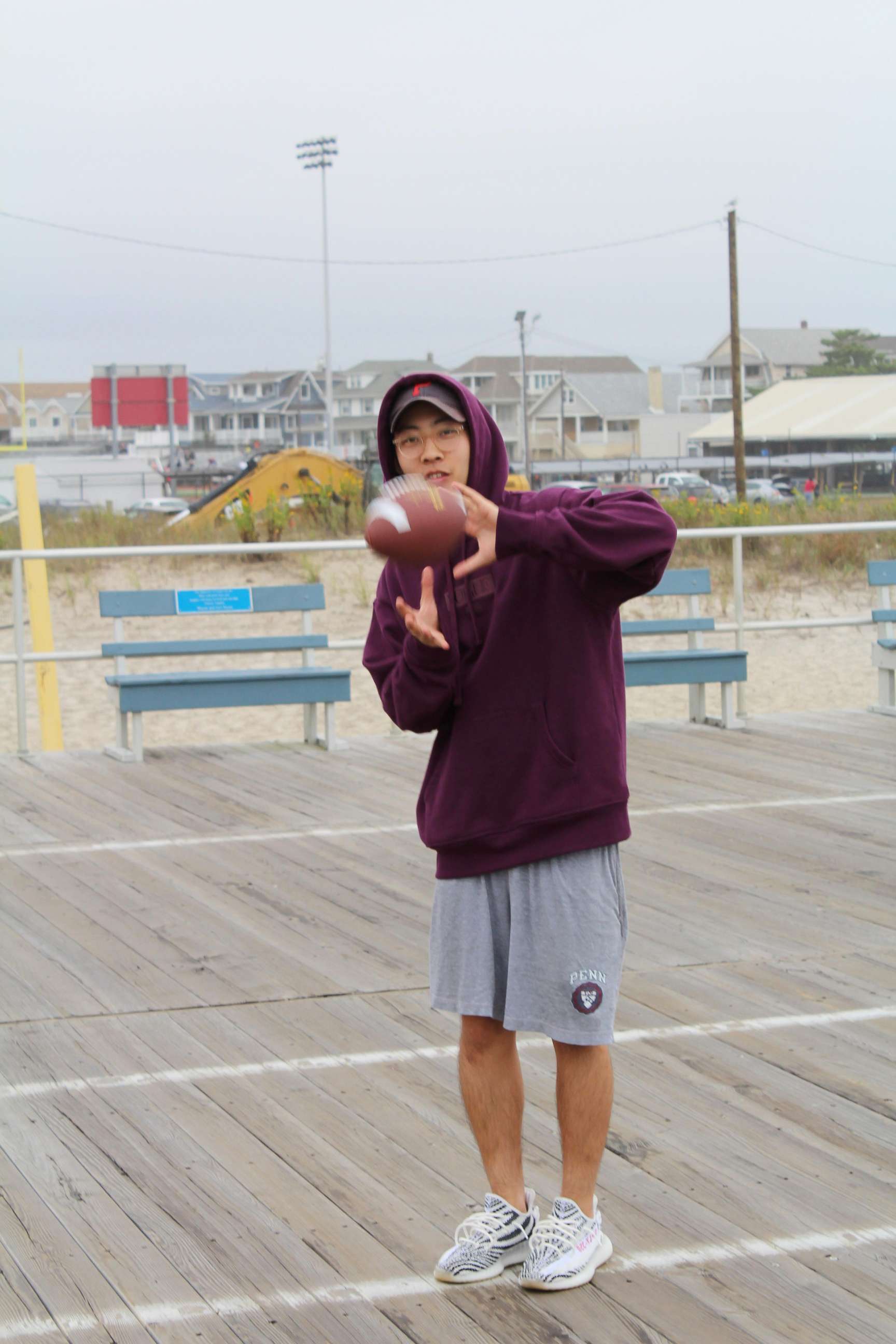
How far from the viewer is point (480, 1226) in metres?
2.83

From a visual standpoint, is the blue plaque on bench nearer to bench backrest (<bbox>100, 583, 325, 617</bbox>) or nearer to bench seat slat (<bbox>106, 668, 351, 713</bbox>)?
bench backrest (<bbox>100, 583, 325, 617</bbox>)

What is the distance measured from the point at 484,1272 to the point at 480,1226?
83 millimetres

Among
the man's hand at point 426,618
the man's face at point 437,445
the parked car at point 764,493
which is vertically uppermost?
the parked car at point 764,493

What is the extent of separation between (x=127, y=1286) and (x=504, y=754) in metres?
1.24

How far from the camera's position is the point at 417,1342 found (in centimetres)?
262

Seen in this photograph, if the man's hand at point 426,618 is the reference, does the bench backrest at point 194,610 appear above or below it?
below

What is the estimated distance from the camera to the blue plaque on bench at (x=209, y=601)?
844 cm

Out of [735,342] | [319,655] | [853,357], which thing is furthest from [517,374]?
[319,655]

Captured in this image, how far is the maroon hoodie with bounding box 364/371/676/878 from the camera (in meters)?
2.69

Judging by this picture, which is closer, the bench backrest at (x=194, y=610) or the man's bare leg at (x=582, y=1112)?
the man's bare leg at (x=582, y=1112)

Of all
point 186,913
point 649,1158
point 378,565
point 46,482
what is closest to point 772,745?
point 186,913

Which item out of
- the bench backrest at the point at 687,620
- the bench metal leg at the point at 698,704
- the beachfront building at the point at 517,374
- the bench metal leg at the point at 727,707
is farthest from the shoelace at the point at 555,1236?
the beachfront building at the point at 517,374

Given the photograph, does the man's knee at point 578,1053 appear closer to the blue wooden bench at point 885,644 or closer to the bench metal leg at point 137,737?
the bench metal leg at point 137,737

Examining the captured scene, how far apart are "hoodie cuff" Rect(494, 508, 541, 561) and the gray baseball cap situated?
0.24m
